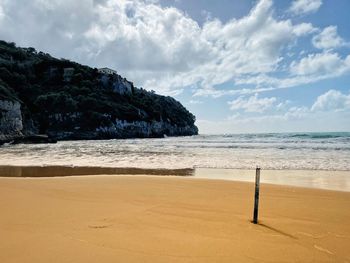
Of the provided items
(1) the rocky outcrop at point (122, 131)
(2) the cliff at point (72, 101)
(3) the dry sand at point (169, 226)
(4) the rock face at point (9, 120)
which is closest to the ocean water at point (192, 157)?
(3) the dry sand at point (169, 226)

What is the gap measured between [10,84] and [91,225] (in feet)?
316

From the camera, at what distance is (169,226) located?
565 centimetres

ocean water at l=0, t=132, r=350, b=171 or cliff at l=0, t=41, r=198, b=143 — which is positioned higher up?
cliff at l=0, t=41, r=198, b=143

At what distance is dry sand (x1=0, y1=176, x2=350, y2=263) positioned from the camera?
169 inches

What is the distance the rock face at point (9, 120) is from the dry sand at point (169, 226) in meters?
55.0

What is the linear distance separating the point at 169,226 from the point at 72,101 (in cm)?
8933

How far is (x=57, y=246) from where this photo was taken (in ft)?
14.6

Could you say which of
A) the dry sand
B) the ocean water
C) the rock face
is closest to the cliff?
the rock face

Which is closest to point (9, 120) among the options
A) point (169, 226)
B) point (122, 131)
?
point (122, 131)

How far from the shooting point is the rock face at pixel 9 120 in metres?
57.4

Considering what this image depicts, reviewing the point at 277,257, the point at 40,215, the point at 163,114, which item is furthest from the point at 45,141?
the point at 163,114

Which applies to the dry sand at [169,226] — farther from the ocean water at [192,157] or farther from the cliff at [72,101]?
the cliff at [72,101]

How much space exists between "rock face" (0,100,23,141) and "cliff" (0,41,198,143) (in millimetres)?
713

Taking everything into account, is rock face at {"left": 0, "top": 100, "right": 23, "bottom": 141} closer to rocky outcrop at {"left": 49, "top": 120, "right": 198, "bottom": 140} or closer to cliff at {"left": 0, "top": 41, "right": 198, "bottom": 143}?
cliff at {"left": 0, "top": 41, "right": 198, "bottom": 143}
